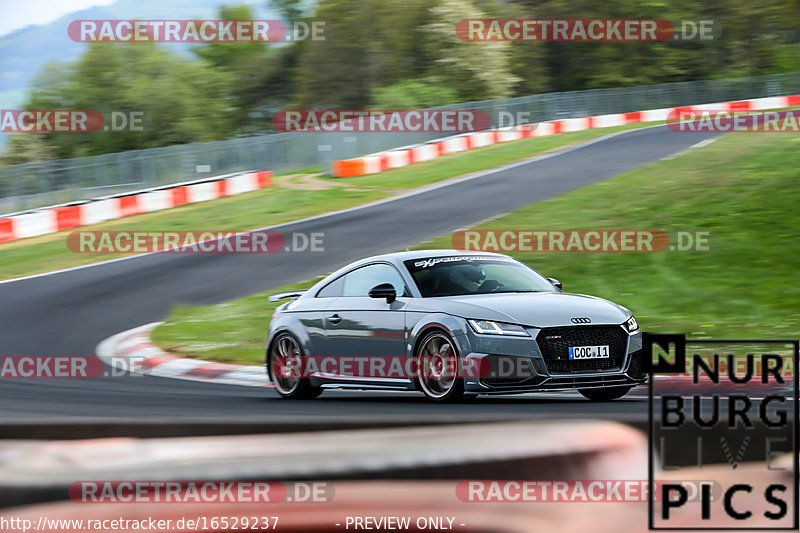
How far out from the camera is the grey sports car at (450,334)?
8.62 metres

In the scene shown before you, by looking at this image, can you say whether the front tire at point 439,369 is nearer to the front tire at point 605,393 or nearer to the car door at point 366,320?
A: the car door at point 366,320

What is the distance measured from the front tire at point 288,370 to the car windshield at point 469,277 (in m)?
1.49

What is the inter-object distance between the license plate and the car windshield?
1.11 metres

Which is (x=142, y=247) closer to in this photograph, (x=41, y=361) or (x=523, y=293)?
(x=41, y=361)

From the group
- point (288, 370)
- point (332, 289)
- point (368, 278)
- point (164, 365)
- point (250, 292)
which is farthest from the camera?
point (250, 292)

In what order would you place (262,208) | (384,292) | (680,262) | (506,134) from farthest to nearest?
1. (506,134)
2. (262,208)
3. (680,262)
4. (384,292)

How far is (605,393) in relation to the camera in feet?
30.4

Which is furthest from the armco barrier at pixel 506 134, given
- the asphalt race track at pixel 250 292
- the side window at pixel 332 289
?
the side window at pixel 332 289

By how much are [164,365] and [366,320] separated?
13.0ft

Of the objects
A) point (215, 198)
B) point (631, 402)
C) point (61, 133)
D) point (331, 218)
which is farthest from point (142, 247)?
point (61, 133)

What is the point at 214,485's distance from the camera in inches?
153

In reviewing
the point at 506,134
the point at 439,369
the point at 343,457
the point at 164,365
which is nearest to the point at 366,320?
the point at 439,369

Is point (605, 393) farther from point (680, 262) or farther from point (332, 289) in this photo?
point (680, 262)

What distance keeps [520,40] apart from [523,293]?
56.5 m
